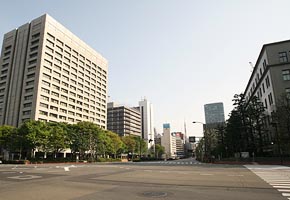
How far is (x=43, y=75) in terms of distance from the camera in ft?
284

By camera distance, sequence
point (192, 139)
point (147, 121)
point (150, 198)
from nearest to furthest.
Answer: point (150, 198), point (192, 139), point (147, 121)

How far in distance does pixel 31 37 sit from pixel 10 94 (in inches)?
917

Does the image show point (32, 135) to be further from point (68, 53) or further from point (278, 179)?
point (278, 179)

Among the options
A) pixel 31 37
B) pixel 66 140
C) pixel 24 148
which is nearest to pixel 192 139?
pixel 66 140

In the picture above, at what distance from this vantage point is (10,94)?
89.3 metres

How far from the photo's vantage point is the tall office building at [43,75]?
84625 mm

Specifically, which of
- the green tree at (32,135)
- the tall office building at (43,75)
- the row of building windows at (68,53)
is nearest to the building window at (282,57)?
the green tree at (32,135)

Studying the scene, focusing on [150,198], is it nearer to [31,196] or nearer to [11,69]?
[31,196]

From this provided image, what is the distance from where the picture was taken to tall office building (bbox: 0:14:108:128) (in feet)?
278

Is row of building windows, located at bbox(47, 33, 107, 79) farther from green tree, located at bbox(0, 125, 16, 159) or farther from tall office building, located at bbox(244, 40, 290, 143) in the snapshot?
tall office building, located at bbox(244, 40, 290, 143)

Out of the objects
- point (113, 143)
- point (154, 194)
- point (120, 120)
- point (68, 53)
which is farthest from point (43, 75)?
point (154, 194)

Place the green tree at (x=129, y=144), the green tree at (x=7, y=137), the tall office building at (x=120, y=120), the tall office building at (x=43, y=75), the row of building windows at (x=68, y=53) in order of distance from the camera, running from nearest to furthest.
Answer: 1. the green tree at (x=7, y=137)
2. the tall office building at (x=43, y=75)
3. the row of building windows at (x=68, y=53)
4. the green tree at (x=129, y=144)
5. the tall office building at (x=120, y=120)

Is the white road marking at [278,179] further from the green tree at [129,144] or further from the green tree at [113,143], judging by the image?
the green tree at [129,144]

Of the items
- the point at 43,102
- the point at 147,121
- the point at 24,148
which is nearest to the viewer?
the point at 24,148
